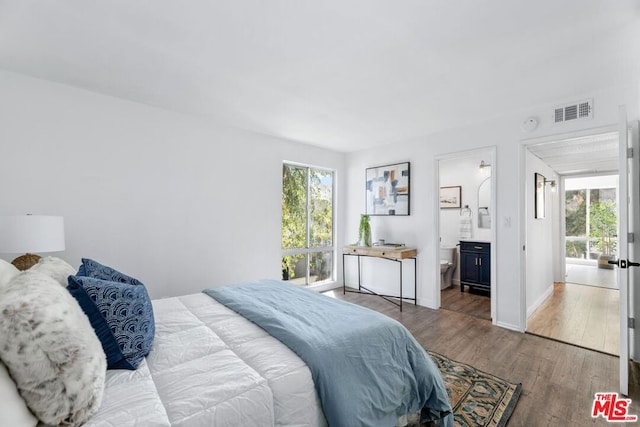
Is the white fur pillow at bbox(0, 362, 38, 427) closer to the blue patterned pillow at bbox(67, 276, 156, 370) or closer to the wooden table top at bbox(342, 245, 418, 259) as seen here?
the blue patterned pillow at bbox(67, 276, 156, 370)

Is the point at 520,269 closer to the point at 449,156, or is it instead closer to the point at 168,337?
the point at 449,156

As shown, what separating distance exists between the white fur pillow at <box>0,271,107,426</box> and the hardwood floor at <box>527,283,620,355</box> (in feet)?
12.6

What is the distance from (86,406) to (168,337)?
26.2 inches

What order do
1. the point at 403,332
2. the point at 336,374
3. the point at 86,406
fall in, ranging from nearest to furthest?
the point at 86,406
the point at 336,374
the point at 403,332

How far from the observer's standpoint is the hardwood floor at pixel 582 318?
2.95 meters

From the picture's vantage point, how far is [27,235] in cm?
202

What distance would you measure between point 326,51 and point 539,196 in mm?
3986

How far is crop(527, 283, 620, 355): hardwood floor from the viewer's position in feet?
9.66

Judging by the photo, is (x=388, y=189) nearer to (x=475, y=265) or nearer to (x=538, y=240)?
(x=475, y=265)

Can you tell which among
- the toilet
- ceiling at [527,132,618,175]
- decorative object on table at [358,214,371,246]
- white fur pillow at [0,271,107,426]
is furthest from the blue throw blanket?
the toilet

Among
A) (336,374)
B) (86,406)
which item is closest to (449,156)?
(336,374)

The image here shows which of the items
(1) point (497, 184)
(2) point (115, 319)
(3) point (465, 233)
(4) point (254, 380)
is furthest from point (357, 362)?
(3) point (465, 233)

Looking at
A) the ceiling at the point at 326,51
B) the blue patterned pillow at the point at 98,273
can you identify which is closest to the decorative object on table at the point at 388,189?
the ceiling at the point at 326,51

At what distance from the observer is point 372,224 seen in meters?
4.84
